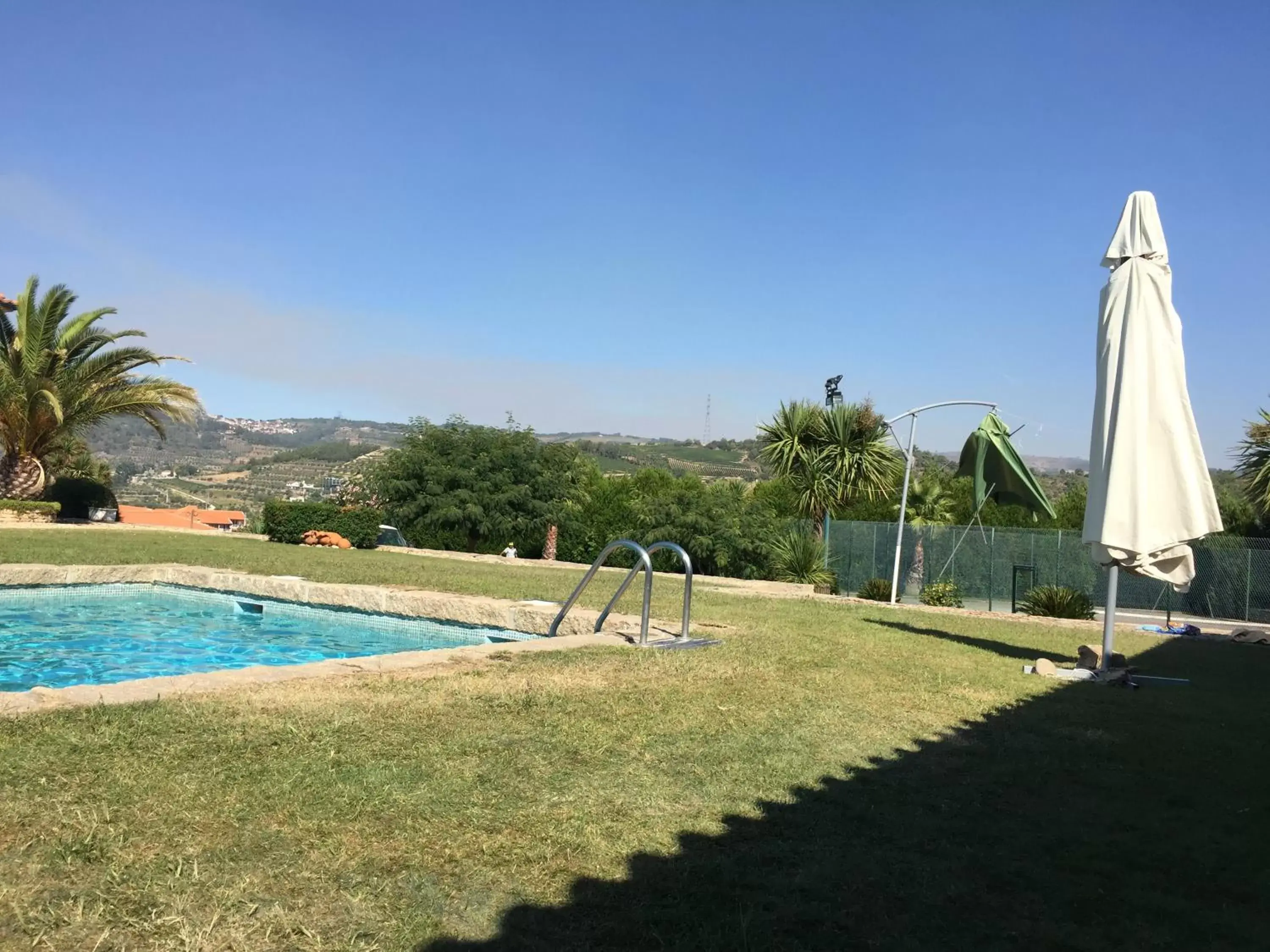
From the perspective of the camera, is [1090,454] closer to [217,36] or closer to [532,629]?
[532,629]

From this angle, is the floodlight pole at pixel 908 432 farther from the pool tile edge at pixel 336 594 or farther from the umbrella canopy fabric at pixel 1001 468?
the pool tile edge at pixel 336 594

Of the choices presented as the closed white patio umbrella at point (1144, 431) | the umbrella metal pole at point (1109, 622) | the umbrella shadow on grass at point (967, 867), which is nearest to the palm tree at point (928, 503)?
the umbrella metal pole at point (1109, 622)

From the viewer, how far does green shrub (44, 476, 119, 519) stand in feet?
87.7

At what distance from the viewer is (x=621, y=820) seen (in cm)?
358

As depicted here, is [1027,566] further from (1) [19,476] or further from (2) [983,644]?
(1) [19,476]

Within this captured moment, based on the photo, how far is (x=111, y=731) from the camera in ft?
13.9

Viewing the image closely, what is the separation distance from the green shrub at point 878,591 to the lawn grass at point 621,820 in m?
11.0

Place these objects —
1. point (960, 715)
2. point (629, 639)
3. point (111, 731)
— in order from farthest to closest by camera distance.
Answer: point (629, 639) → point (960, 715) → point (111, 731)

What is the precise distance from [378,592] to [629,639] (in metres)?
4.66

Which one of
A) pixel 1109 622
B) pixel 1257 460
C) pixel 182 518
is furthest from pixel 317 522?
pixel 182 518

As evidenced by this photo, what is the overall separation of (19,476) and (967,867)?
26.7m

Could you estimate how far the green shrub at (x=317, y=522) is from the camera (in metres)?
22.0

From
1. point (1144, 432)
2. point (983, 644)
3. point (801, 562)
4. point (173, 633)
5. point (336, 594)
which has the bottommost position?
point (173, 633)

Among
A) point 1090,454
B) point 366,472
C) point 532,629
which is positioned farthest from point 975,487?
point 366,472
